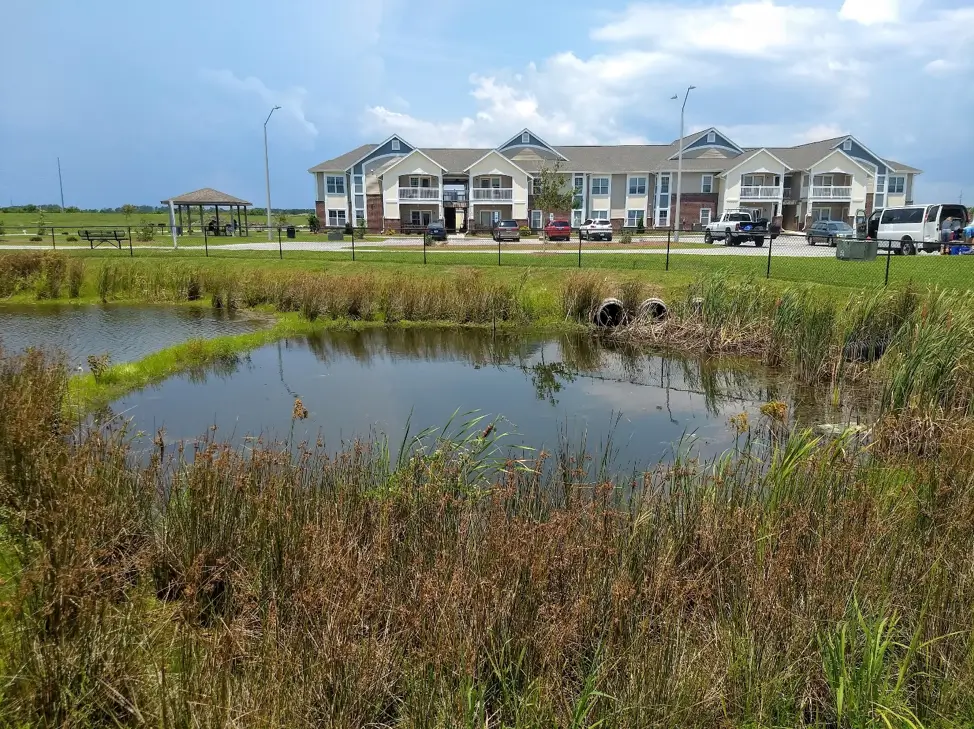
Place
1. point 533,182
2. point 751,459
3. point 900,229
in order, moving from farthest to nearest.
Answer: point 533,182
point 900,229
point 751,459

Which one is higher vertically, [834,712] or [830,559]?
[830,559]

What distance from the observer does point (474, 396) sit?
33.1ft

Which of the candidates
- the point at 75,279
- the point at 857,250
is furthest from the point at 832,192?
the point at 75,279

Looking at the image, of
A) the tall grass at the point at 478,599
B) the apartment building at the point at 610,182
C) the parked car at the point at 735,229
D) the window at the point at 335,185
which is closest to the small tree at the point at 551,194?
the apartment building at the point at 610,182

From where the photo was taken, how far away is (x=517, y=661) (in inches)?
134

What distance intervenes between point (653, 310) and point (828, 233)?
23.3 metres

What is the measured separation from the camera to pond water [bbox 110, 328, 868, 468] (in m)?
8.18

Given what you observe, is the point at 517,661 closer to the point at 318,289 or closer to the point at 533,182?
the point at 318,289

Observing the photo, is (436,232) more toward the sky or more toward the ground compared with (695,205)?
more toward the ground

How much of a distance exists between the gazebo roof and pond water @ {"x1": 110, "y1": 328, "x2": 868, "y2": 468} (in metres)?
32.5

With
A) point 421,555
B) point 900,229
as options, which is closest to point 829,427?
point 421,555

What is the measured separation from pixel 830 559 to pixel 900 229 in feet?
104

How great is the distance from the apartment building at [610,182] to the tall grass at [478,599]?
163 feet

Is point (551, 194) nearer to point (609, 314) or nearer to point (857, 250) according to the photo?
point (857, 250)
